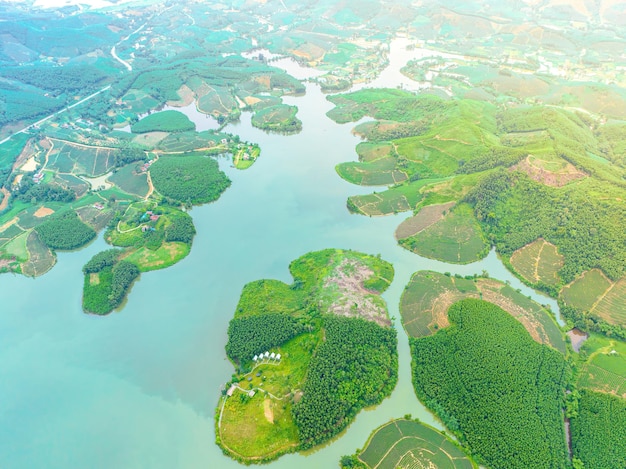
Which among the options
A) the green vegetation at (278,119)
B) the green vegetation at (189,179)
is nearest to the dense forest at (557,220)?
the green vegetation at (278,119)

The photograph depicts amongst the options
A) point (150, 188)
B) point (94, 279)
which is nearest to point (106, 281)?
point (94, 279)

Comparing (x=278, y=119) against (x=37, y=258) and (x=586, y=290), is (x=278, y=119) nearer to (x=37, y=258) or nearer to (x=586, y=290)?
(x=37, y=258)

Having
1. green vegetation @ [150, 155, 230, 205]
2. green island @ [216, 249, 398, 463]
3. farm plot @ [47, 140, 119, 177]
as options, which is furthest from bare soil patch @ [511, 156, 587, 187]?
farm plot @ [47, 140, 119, 177]

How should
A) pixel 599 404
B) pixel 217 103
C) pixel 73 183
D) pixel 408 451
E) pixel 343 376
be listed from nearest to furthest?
1. pixel 408 451
2. pixel 599 404
3. pixel 343 376
4. pixel 73 183
5. pixel 217 103

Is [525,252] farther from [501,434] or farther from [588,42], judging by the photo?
[588,42]

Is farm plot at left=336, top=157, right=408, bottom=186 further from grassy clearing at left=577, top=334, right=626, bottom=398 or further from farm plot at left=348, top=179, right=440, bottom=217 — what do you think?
grassy clearing at left=577, top=334, right=626, bottom=398

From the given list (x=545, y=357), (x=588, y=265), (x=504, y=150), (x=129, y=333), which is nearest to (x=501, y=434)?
(x=545, y=357)
